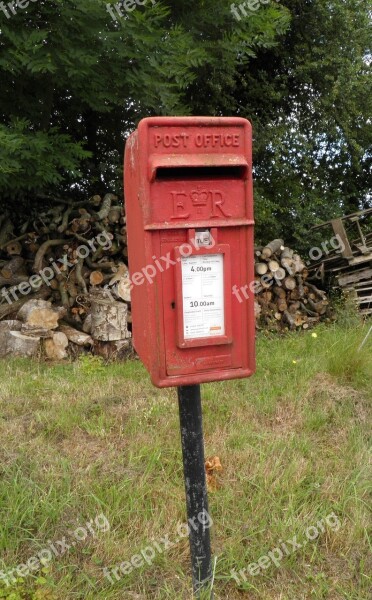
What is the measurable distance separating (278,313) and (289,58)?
4680 millimetres

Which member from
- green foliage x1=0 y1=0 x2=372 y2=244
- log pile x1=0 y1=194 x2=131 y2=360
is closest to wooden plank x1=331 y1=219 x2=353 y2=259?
green foliage x1=0 y1=0 x2=372 y2=244

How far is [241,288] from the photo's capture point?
5.85 feet

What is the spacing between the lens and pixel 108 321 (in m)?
5.03

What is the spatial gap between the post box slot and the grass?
1.60 meters

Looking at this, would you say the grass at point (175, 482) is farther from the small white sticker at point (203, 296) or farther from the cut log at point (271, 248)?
the cut log at point (271, 248)

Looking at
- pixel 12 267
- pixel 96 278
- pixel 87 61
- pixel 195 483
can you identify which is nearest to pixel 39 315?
pixel 96 278

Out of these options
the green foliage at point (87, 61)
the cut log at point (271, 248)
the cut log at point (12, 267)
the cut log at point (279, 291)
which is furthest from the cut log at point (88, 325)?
the cut log at point (279, 291)

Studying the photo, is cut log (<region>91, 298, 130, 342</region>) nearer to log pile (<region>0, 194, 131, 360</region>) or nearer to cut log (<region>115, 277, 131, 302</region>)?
log pile (<region>0, 194, 131, 360</region>)

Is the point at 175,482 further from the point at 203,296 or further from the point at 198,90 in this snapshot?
the point at 198,90

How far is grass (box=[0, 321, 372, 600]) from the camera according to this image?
2.12 meters

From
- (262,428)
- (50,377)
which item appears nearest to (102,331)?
(50,377)

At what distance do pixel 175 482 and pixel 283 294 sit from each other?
453 cm

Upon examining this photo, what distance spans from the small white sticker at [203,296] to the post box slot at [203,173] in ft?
0.94

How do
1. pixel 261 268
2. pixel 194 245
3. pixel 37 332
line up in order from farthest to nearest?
pixel 261 268 → pixel 37 332 → pixel 194 245
